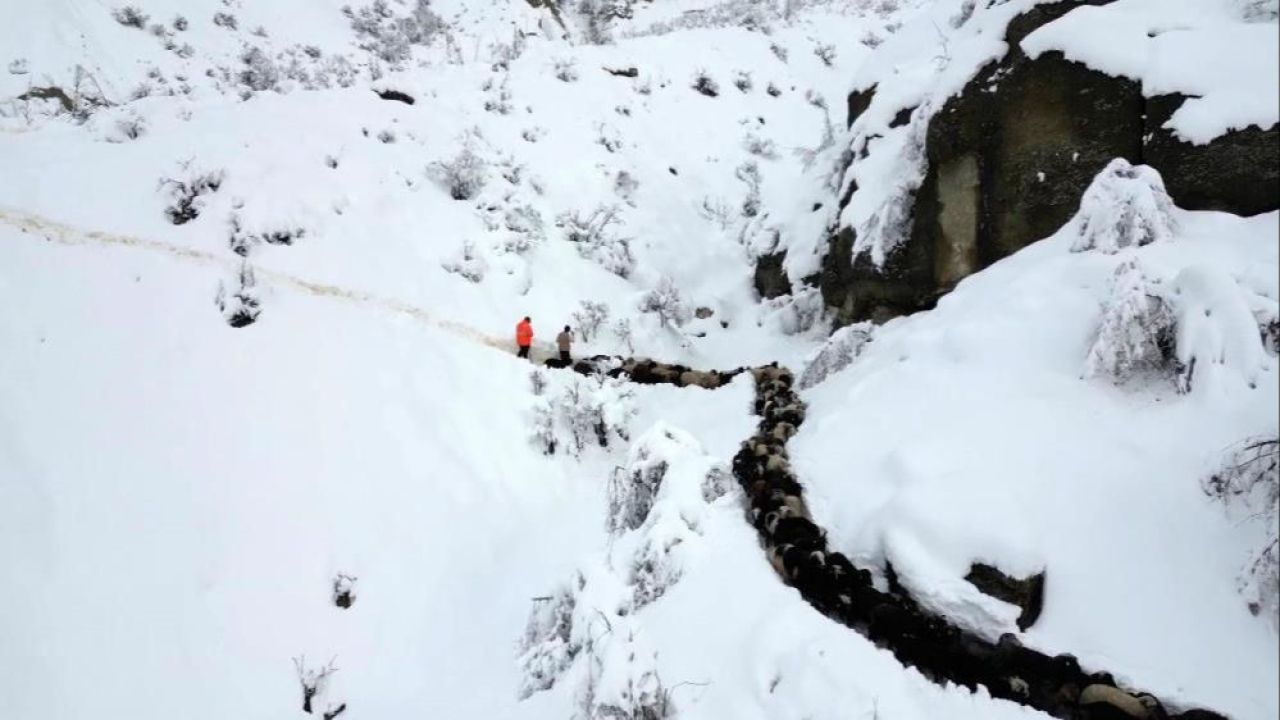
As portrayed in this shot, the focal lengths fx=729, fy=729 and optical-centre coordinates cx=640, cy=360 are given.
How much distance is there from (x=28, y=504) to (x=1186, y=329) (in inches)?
384

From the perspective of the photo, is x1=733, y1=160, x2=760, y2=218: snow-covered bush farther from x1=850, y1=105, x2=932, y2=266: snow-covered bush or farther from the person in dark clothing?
the person in dark clothing

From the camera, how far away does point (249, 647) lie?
6809 millimetres

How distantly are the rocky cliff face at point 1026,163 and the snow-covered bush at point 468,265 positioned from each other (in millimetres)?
6548

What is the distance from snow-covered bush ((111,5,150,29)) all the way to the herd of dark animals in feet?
69.1

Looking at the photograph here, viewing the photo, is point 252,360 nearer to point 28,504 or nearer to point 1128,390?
point 28,504

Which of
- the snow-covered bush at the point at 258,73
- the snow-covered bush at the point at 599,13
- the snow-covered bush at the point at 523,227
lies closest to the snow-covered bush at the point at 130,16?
the snow-covered bush at the point at 258,73

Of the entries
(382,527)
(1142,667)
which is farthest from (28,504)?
(1142,667)

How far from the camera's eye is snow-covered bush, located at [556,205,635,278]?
15.1m

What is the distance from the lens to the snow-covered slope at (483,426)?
14.5 ft

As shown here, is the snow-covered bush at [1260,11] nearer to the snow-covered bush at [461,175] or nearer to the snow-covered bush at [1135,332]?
the snow-covered bush at [1135,332]

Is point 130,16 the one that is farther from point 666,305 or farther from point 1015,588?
point 1015,588

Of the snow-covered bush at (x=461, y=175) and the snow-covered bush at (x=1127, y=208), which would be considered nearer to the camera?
the snow-covered bush at (x=1127, y=208)

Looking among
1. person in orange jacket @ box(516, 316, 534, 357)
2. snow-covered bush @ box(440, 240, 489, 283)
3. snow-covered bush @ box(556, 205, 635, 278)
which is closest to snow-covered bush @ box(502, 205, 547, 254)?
snow-covered bush @ box(556, 205, 635, 278)

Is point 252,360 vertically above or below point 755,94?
below
